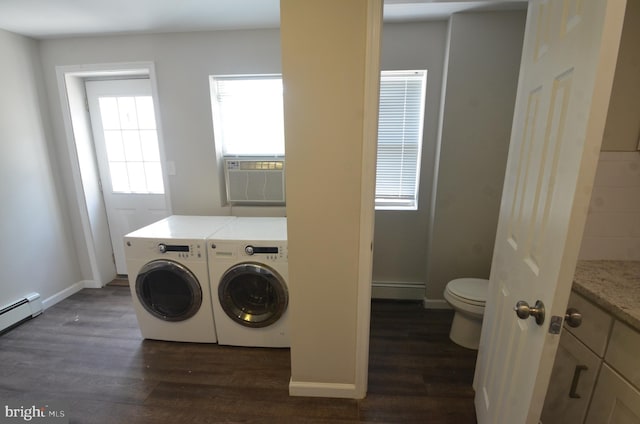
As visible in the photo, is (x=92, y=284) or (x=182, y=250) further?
(x=92, y=284)

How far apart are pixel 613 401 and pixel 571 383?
0.16m

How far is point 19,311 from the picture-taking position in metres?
2.36

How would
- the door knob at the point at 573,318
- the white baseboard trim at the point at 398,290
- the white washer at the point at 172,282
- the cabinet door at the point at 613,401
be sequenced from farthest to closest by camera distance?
the white baseboard trim at the point at 398,290, the white washer at the point at 172,282, the cabinet door at the point at 613,401, the door knob at the point at 573,318

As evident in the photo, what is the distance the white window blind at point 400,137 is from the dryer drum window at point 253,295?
46.8 inches

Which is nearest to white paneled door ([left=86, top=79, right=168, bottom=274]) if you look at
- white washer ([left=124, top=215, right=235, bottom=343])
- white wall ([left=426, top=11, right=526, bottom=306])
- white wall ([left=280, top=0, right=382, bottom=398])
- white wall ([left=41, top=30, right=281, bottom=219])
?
white wall ([left=41, top=30, right=281, bottom=219])

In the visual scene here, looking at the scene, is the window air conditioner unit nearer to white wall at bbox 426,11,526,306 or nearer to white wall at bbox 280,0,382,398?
white wall at bbox 280,0,382,398

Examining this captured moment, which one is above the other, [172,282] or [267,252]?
[267,252]

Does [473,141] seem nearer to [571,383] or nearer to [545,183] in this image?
[545,183]

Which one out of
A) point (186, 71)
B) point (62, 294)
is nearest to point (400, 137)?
point (186, 71)

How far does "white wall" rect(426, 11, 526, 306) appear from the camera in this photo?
2039mm

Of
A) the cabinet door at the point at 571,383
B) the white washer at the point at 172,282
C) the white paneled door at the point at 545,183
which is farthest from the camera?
the white washer at the point at 172,282

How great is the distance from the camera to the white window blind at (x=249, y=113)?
2447mm

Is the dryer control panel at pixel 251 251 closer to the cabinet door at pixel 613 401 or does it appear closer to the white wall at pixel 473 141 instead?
the white wall at pixel 473 141

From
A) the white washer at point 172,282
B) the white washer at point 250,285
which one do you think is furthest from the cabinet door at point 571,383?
the white washer at point 172,282
